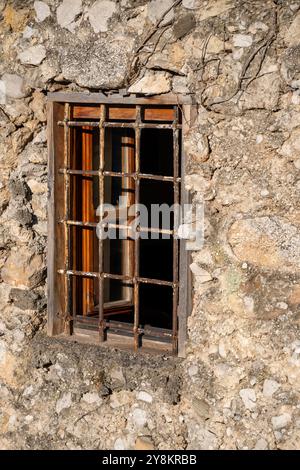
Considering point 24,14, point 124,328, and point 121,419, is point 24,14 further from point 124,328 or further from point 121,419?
point 121,419

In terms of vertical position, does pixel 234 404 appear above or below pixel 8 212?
below

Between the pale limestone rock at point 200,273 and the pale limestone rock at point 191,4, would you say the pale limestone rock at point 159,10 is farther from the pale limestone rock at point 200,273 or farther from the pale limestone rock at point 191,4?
the pale limestone rock at point 200,273

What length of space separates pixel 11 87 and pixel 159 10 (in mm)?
890

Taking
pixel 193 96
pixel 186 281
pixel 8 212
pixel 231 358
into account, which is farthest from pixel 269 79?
pixel 8 212

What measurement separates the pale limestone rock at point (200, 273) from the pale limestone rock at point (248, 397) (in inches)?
20.3

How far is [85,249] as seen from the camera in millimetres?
4148

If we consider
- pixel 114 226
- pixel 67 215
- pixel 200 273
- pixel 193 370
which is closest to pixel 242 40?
pixel 200 273

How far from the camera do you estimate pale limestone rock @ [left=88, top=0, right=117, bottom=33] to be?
12.1 feet

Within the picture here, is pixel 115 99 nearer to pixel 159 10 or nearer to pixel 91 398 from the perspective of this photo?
pixel 159 10

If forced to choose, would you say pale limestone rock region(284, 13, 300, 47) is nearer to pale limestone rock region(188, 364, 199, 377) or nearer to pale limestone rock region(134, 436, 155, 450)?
pale limestone rock region(188, 364, 199, 377)

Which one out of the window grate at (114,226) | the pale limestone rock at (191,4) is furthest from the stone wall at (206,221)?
the window grate at (114,226)

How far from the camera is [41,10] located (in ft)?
12.7

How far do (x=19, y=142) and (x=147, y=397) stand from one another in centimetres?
142
